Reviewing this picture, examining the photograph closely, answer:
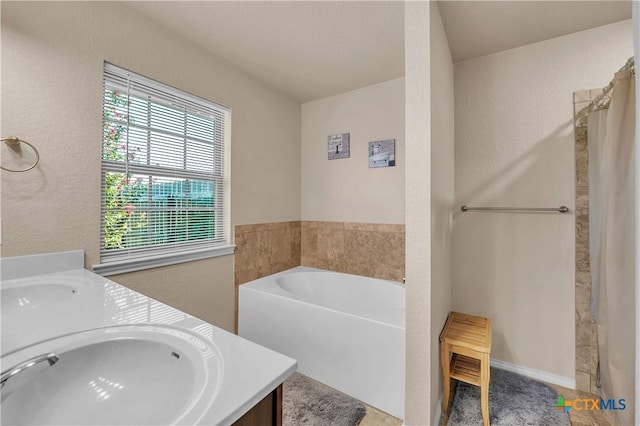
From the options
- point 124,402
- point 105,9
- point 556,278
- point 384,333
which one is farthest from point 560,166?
point 105,9

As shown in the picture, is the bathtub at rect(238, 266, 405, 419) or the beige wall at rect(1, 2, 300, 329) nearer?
the beige wall at rect(1, 2, 300, 329)

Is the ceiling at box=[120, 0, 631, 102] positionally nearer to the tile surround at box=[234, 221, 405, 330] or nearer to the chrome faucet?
the tile surround at box=[234, 221, 405, 330]

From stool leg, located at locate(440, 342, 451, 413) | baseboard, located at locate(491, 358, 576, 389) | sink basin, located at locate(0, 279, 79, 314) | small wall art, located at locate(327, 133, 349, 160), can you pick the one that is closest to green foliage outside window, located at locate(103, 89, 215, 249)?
sink basin, located at locate(0, 279, 79, 314)

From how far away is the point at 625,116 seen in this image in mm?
1364

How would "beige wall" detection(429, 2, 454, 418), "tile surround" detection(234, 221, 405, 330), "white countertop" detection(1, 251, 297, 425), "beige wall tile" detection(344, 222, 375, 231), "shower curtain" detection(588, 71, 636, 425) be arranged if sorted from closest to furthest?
"white countertop" detection(1, 251, 297, 425), "shower curtain" detection(588, 71, 636, 425), "beige wall" detection(429, 2, 454, 418), "tile surround" detection(234, 221, 405, 330), "beige wall tile" detection(344, 222, 375, 231)

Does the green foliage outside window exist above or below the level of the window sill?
above

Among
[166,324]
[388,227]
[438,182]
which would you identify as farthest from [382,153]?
[166,324]

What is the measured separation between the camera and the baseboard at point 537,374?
1944 millimetres

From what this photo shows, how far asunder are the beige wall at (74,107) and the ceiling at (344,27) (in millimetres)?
208

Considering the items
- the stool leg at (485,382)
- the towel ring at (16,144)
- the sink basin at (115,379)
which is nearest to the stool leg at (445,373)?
the stool leg at (485,382)

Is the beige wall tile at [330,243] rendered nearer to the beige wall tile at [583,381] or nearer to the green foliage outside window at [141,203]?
the green foliage outside window at [141,203]

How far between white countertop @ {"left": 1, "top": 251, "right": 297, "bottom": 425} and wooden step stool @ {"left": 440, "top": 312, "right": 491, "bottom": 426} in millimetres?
1367

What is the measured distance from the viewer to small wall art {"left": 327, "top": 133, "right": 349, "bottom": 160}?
9.87 feet

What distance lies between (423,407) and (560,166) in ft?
6.25
